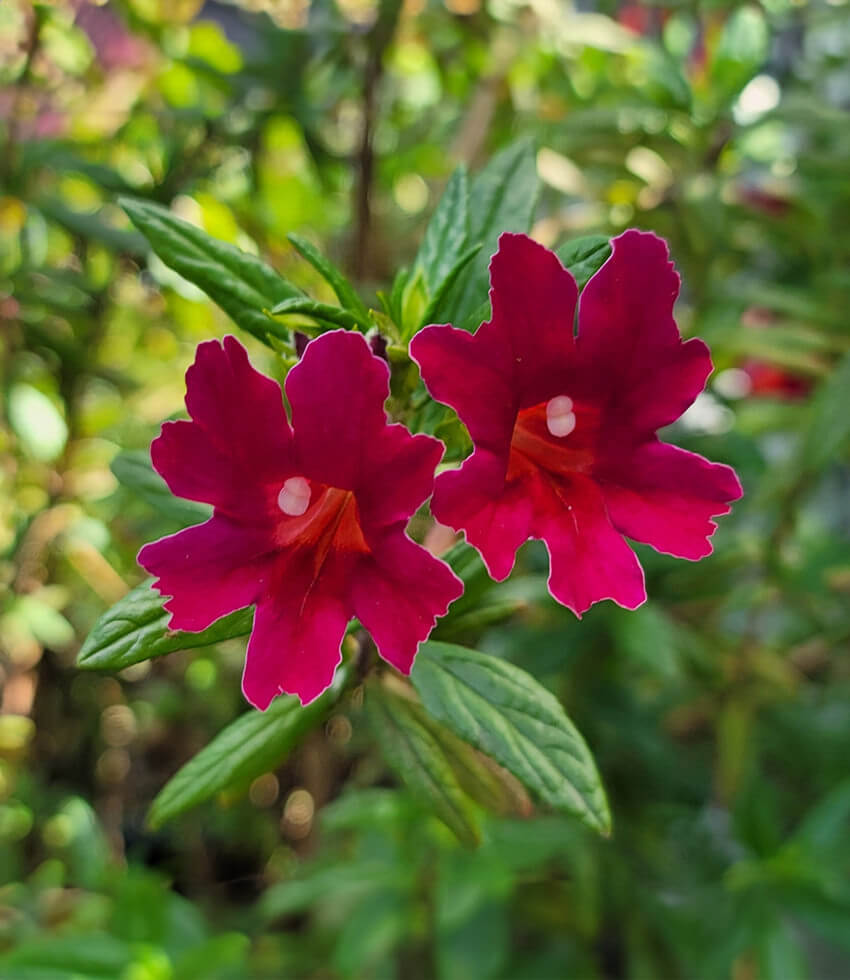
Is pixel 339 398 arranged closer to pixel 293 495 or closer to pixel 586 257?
pixel 293 495

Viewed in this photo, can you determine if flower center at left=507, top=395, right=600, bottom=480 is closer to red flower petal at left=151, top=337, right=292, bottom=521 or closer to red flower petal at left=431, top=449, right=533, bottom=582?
red flower petal at left=431, top=449, right=533, bottom=582

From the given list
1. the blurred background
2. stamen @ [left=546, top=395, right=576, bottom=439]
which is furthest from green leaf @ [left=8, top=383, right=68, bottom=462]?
stamen @ [left=546, top=395, right=576, bottom=439]

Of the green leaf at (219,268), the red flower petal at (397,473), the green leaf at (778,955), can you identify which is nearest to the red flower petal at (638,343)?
the red flower petal at (397,473)

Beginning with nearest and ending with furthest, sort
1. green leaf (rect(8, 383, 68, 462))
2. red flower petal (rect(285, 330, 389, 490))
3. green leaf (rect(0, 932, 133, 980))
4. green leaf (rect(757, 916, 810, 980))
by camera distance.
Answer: red flower petal (rect(285, 330, 389, 490)), green leaf (rect(0, 932, 133, 980)), green leaf (rect(757, 916, 810, 980)), green leaf (rect(8, 383, 68, 462))

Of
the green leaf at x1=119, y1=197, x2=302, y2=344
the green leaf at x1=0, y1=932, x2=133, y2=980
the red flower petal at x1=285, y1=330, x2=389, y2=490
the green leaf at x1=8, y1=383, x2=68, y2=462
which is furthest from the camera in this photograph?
the green leaf at x1=8, y1=383, x2=68, y2=462

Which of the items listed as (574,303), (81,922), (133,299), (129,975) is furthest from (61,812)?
(574,303)

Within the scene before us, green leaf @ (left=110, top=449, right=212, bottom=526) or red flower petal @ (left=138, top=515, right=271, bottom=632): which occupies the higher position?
red flower petal @ (left=138, top=515, right=271, bottom=632)

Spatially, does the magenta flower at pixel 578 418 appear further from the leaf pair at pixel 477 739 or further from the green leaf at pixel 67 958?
the green leaf at pixel 67 958
